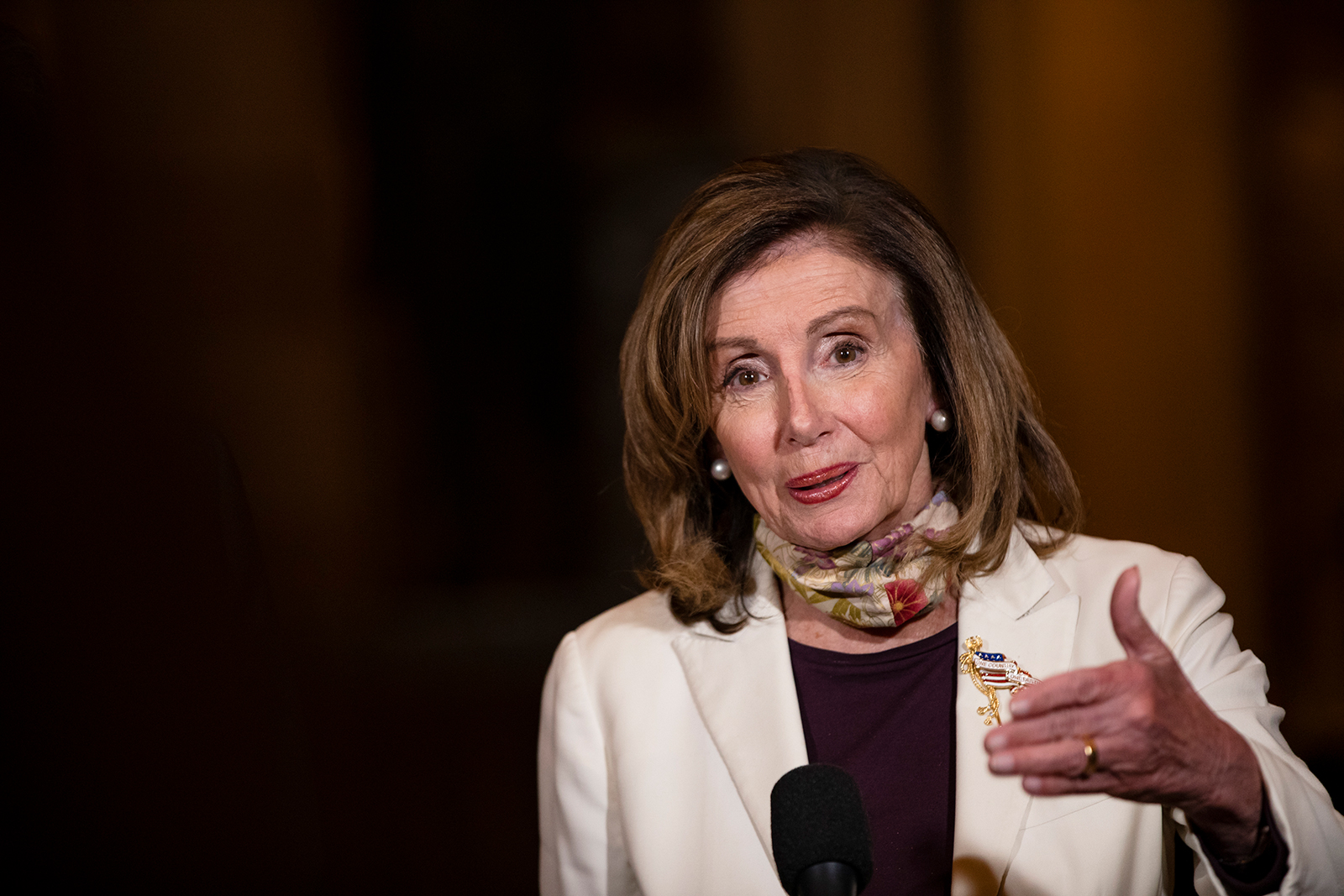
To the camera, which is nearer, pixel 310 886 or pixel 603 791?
pixel 603 791

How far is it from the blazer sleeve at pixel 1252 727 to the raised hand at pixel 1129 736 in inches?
4.2

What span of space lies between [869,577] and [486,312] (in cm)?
131

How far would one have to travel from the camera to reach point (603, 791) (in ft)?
5.97

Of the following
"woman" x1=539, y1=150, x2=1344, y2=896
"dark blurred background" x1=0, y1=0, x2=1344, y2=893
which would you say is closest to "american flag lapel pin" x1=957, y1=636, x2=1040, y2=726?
"woman" x1=539, y1=150, x2=1344, y2=896

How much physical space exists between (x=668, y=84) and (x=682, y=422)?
1201 mm

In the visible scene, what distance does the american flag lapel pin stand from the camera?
1635 mm

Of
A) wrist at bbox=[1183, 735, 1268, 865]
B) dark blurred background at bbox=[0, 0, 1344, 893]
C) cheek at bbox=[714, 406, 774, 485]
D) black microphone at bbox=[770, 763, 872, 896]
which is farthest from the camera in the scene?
Result: dark blurred background at bbox=[0, 0, 1344, 893]

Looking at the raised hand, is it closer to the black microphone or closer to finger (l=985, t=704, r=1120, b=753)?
finger (l=985, t=704, r=1120, b=753)

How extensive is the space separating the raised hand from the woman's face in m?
0.61

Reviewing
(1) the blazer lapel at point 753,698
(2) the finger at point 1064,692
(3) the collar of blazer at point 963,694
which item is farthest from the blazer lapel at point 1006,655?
(2) the finger at point 1064,692

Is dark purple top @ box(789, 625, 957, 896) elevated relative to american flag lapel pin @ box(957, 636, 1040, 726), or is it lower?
lower

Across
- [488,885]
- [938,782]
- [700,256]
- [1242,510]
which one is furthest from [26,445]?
[1242,510]

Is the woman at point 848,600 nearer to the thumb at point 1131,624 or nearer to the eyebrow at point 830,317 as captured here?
the eyebrow at point 830,317

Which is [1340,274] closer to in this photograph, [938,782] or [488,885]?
[938,782]
